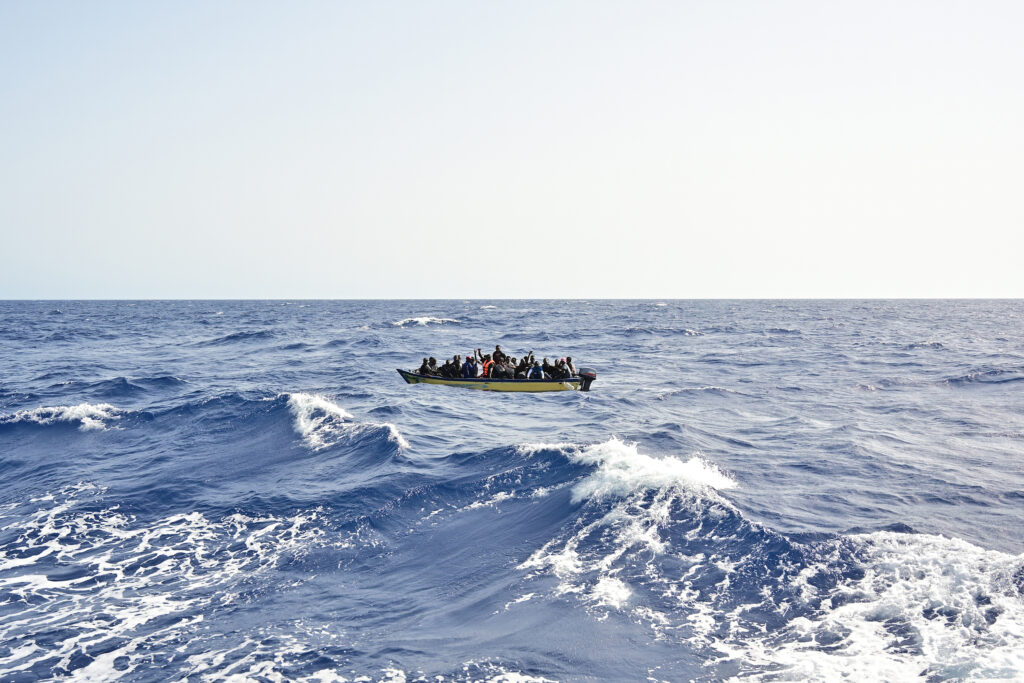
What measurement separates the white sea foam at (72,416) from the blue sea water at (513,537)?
0.20 meters

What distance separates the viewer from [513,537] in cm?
1462

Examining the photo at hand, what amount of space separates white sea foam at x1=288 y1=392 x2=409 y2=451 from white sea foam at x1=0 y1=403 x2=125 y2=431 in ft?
24.6

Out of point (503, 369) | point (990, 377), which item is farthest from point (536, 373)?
point (990, 377)

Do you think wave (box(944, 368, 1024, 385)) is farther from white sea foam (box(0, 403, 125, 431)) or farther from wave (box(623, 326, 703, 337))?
white sea foam (box(0, 403, 125, 431))

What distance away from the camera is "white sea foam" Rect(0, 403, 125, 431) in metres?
25.9

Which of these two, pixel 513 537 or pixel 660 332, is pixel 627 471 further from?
pixel 660 332

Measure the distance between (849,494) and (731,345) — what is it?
44.7 m

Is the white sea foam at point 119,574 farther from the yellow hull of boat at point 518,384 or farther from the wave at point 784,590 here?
the yellow hull of boat at point 518,384

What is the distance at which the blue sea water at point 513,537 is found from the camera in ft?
33.3

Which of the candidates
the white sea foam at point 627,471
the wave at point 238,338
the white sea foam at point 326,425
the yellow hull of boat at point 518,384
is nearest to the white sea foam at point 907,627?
the white sea foam at point 627,471

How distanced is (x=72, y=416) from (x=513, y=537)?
22439 mm

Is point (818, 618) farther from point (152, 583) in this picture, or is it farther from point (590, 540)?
point (152, 583)

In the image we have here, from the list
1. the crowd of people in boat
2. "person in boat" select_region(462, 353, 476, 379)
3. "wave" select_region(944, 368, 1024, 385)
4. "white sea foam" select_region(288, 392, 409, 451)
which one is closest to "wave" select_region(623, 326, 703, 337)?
"wave" select_region(944, 368, 1024, 385)

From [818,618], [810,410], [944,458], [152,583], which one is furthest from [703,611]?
[810,410]
